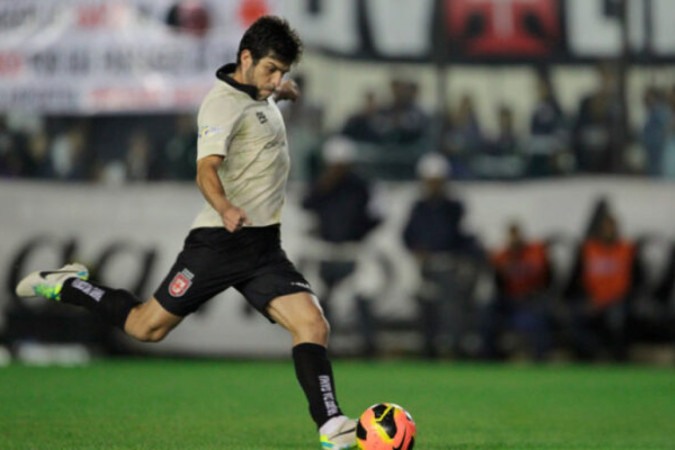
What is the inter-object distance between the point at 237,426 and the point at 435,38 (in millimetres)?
10428

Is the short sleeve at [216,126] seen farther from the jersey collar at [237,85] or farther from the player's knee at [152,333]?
the player's knee at [152,333]

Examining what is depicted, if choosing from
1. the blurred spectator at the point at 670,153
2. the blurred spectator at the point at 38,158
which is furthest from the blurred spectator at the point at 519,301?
the blurred spectator at the point at 38,158

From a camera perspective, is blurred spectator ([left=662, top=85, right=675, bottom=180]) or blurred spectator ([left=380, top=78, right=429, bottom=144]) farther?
blurred spectator ([left=380, top=78, right=429, bottom=144])

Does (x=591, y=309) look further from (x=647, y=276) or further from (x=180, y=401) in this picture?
(x=180, y=401)

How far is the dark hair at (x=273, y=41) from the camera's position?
8859 millimetres

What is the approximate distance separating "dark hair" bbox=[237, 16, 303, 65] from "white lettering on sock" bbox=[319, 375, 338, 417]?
1.69 metres

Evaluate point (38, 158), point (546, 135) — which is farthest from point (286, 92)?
point (38, 158)

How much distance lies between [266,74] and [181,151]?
11.8 meters

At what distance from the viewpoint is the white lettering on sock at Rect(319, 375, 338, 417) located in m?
8.65

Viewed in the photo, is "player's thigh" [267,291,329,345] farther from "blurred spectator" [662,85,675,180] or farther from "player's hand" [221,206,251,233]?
"blurred spectator" [662,85,675,180]

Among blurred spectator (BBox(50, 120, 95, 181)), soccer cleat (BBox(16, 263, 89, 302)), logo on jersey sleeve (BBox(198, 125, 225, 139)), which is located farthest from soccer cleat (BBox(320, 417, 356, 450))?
blurred spectator (BBox(50, 120, 95, 181))

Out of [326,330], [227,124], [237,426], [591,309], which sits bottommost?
[591,309]

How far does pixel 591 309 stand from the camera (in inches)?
762

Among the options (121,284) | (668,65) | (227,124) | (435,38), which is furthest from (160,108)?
(227,124)
